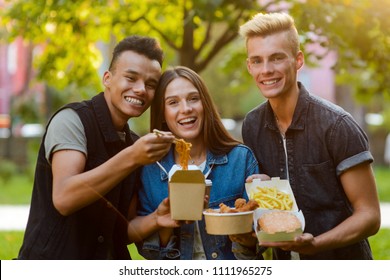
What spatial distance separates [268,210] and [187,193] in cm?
30

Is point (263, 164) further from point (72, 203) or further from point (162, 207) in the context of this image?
point (72, 203)

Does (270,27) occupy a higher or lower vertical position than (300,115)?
higher

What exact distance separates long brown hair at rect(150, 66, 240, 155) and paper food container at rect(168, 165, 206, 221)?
29cm

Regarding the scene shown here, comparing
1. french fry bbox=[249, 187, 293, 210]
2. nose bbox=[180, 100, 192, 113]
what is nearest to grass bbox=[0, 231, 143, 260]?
nose bbox=[180, 100, 192, 113]

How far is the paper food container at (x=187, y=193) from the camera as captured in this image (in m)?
2.21

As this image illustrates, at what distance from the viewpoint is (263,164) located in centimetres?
264

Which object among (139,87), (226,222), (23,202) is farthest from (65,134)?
(23,202)

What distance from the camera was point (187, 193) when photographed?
2223mm

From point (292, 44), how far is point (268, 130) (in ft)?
1.13

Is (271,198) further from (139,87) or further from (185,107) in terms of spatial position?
(139,87)

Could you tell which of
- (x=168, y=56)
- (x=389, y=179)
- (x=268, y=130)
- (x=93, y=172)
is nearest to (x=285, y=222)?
(x=268, y=130)

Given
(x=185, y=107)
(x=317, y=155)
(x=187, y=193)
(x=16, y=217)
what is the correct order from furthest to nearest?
(x=16, y=217)
(x=317, y=155)
(x=185, y=107)
(x=187, y=193)

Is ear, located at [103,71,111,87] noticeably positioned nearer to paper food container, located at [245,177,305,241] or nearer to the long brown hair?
the long brown hair

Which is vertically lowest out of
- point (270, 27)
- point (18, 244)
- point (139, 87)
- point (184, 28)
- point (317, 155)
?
point (18, 244)
